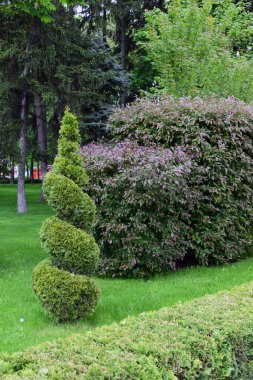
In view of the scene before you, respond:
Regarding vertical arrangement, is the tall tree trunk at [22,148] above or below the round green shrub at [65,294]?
above

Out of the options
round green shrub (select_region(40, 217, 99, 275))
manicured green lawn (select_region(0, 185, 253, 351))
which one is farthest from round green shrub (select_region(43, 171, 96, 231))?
manicured green lawn (select_region(0, 185, 253, 351))

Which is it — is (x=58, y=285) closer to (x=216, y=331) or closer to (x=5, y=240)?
(x=216, y=331)

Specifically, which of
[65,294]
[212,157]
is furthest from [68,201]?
[212,157]

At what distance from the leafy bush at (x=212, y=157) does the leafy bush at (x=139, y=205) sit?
395mm

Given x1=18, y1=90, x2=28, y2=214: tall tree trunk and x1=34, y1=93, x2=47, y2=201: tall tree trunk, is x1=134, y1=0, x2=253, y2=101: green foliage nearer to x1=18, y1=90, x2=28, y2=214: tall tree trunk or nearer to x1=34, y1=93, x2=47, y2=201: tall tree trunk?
x1=34, y1=93, x2=47, y2=201: tall tree trunk

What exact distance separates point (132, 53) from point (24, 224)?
12588 millimetres

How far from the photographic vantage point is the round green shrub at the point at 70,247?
205 inches

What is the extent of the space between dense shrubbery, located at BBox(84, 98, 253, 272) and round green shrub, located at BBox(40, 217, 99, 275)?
2.01 m

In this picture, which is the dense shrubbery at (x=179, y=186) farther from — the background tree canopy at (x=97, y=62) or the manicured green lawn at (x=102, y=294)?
the background tree canopy at (x=97, y=62)

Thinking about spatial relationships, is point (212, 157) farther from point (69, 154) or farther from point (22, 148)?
point (22, 148)

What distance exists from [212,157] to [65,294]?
4092 millimetres

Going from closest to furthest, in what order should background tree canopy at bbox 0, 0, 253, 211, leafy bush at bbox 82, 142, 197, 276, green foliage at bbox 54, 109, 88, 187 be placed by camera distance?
green foliage at bbox 54, 109, 88, 187 → leafy bush at bbox 82, 142, 197, 276 → background tree canopy at bbox 0, 0, 253, 211

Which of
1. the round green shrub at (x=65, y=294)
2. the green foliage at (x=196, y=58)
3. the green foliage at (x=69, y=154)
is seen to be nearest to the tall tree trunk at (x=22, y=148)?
the green foliage at (x=196, y=58)

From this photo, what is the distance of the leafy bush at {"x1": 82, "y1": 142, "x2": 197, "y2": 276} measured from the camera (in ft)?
23.8
